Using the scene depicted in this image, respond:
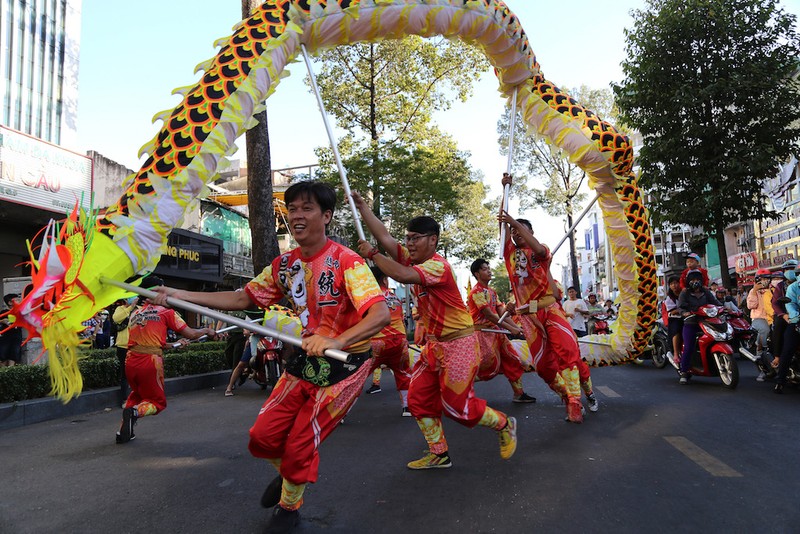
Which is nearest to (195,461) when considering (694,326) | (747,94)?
(694,326)

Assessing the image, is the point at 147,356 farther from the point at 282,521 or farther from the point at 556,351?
the point at 556,351

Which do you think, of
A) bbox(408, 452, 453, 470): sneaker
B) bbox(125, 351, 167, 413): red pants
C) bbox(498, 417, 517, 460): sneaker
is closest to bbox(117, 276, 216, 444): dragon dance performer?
bbox(125, 351, 167, 413): red pants

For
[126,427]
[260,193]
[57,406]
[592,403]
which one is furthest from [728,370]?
[57,406]

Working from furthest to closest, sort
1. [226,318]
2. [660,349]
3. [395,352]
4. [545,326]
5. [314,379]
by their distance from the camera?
[660,349] → [395,352] → [545,326] → [314,379] → [226,318]

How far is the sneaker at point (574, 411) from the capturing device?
5.83 m

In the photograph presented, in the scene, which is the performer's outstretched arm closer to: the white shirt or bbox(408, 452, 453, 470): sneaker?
bbox(408, 452, 453, 470): sneaker

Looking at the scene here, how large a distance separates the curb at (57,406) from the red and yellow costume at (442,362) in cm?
499

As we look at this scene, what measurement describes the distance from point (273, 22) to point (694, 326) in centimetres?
688

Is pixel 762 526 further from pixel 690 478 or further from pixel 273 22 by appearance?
pixel 273 22

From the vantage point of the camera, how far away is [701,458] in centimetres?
436

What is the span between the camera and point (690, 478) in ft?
12.7

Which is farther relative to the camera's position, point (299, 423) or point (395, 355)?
point (395, 355)

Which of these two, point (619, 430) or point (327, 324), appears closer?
point (327, 324)

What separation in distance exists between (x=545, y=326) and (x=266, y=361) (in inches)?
199
